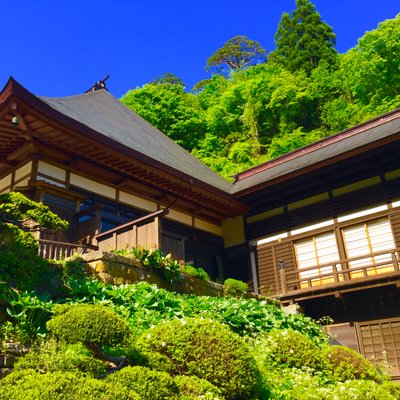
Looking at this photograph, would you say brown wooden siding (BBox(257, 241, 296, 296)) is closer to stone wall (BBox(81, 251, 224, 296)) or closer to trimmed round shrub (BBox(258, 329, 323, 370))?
stone wall (BBox(81, 251, 224, 296))

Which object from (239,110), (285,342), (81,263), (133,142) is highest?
(239,110)

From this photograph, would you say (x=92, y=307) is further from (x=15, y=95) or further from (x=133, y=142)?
(x=133, y=142)

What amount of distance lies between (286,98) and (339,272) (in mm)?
21223

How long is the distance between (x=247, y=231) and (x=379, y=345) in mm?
6179

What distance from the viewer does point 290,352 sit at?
7.55 meters

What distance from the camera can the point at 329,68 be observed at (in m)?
36.5

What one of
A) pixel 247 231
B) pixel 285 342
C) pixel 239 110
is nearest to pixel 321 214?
pixel 247 231

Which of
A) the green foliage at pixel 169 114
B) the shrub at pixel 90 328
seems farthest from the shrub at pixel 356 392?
the green foliage at pixel 169 114

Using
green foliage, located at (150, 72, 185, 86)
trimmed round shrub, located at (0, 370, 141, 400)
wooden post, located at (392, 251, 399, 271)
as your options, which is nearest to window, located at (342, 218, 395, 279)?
wooden post, located at (392, 251, 399, 271)

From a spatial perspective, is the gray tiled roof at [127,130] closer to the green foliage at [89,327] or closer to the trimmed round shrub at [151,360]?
the trimmed round shrub at [151,360]

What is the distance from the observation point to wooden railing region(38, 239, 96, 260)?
10.1 metres

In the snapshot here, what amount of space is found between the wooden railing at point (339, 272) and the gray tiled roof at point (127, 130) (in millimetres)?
4325

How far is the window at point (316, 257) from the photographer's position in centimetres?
1528

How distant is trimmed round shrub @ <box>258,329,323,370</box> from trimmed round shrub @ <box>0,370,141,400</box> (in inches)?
147
